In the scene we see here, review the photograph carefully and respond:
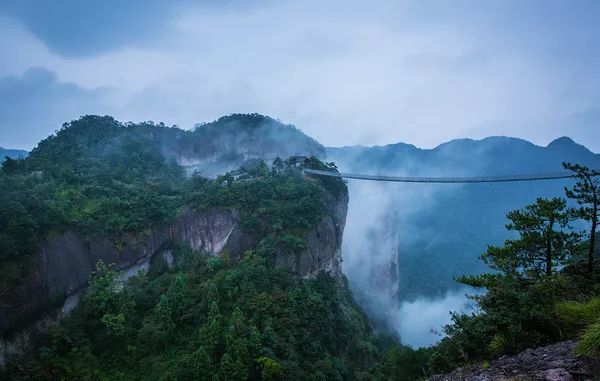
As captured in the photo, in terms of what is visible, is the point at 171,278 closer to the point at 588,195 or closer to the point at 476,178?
the point at 588,195

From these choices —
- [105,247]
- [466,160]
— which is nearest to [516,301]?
[105,247]

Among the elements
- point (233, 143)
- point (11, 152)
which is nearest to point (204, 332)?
point (233, 143)

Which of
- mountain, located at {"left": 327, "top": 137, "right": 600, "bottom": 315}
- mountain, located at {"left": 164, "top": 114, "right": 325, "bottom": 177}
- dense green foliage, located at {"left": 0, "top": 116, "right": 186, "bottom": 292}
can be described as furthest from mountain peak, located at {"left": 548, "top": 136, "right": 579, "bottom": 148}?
dense green foliage, located at {"left": 0, "top": 116, "right": 186, "bottom": 292}

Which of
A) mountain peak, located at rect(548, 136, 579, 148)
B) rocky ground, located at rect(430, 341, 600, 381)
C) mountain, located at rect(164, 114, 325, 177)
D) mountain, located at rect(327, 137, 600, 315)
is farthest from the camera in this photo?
mountain peak, located at rect(548, 136, 579, 148)

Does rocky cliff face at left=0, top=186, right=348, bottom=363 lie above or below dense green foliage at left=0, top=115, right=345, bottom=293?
below

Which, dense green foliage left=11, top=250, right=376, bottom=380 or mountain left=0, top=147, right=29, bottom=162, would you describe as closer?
dense green foliage left=11, top=250, right=376, bottom=380

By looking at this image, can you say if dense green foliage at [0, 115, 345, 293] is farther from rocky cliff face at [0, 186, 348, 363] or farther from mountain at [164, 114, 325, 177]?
mountain at [164, 114, 325, 177]
